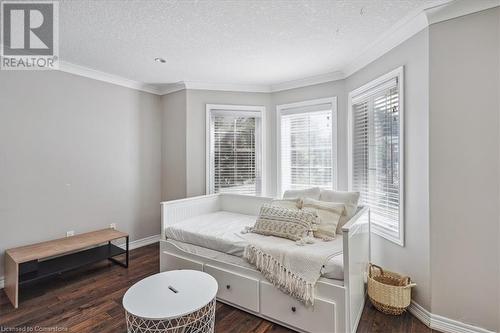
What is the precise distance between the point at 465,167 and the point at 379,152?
0.82 meters

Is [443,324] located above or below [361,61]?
below

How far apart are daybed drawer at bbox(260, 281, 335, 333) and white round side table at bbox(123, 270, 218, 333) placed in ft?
1.53

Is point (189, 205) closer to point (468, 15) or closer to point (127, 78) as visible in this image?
point (127, 78)

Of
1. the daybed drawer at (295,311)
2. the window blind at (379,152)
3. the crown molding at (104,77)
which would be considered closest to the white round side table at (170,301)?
the daybed drawer at (295,311)

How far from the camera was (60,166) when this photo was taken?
9.29 ft

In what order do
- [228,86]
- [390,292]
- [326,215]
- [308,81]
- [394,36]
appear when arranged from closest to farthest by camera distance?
[390,292] → [394,36] → [326,215] → [308,81] → [228,86]

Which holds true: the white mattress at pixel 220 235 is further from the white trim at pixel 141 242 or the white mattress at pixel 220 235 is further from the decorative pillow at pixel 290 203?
the white trim at pixel 141 242

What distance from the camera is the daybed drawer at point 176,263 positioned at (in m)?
2.35

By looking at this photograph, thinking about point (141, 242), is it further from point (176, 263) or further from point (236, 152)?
point (236, 152)

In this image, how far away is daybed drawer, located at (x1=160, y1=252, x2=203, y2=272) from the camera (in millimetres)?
2352

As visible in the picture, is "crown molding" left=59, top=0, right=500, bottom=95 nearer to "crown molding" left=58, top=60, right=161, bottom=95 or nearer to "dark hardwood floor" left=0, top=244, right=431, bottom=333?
"crown molding" left=58, top=60, right=161, bottom=95

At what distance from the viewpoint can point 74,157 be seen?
2.95 meters

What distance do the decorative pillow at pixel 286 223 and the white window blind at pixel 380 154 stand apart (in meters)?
0.80

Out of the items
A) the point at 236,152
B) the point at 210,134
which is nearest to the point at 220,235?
the point at 236,152
